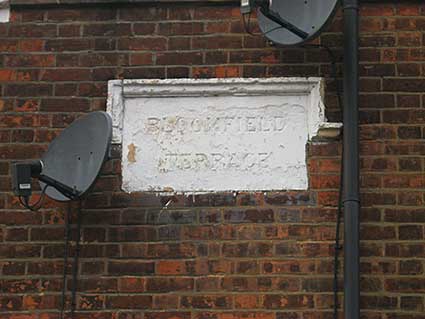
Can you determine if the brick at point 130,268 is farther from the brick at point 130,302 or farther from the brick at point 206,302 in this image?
the brick at point 206,302

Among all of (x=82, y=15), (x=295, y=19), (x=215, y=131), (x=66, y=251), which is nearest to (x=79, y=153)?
(x=66, y=251)

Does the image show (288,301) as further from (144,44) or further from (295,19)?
(144,44)

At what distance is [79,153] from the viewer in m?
5.95

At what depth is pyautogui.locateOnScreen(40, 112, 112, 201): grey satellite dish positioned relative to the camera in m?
5.84

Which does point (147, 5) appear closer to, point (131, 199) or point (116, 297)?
point (131, 199)

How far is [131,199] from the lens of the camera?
608 cm

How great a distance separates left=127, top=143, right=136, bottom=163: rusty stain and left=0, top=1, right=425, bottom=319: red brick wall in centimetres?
9

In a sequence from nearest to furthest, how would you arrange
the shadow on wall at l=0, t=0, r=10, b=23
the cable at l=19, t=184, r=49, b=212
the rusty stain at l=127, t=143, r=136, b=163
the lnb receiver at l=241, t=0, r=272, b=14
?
the lnb receiver at l=241, t=0, r=272, b=14 < the cable at l=19, t=184, r=49, b=212 < the rusty stain at l=127, t=143, r=136, b=163 < the shadow on wall at l=0, t=0, r=10, b=23

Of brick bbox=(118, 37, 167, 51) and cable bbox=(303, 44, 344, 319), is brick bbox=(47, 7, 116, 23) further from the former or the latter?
cable bbox=(303, 44, 344, 319)

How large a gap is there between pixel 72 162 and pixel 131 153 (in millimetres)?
407

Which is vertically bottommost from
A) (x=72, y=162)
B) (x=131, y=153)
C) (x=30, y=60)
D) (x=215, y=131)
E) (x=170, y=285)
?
(x=170, y=285)

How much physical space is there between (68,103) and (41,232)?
2.72 feet

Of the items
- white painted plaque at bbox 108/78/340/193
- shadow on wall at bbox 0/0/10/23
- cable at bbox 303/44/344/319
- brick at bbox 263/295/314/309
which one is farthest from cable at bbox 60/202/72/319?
cable at bbox 303/44/344/319

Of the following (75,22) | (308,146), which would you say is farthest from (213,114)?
(75,22)
